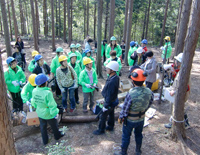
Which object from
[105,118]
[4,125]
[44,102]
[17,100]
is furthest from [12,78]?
[4,125]

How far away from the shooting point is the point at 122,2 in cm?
2483

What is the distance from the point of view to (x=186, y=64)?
405 cm

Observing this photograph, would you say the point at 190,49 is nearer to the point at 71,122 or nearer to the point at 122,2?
the point at 71,122

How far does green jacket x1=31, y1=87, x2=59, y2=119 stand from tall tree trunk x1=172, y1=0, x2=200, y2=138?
3279 mm

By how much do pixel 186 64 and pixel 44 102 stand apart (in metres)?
3.66

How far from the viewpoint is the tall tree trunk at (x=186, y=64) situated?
12.4ft

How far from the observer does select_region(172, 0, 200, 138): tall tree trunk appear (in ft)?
12.4

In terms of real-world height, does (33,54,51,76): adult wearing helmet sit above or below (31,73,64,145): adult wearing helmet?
above

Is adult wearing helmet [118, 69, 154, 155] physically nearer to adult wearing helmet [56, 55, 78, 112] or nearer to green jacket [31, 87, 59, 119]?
green jacket [31, 87, 59, 119]

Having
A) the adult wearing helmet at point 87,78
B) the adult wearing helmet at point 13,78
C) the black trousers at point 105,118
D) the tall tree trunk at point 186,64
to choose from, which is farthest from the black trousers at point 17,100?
the tall tree trunk at point 186,64

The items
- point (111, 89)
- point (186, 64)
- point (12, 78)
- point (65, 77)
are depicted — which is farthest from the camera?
point (65, 77)

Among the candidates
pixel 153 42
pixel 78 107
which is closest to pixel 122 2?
pixel 153 42

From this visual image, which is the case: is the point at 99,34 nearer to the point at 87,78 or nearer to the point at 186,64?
the point at 87,78

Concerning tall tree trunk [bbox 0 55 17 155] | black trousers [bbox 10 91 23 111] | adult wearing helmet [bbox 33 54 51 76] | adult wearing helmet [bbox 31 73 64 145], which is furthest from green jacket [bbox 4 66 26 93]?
tall tree trunk [bbox 0 55 17 155]
